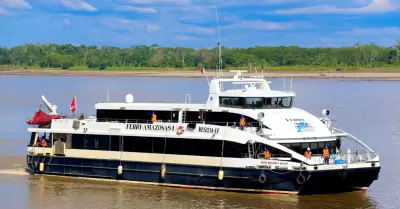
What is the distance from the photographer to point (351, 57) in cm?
13688

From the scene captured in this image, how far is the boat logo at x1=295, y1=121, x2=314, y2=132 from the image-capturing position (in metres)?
23.6

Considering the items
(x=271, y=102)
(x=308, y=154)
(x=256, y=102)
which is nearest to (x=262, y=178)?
(x=308, y=154)

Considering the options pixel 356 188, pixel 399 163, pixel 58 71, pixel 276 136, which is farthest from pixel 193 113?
pixel 58 71

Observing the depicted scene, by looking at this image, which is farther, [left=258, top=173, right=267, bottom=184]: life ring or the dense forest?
the dense forest

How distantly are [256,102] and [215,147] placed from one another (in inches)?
87.5

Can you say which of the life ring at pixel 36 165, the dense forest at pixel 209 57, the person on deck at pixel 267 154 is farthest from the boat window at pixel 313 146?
the dense forest at pixel 209 57

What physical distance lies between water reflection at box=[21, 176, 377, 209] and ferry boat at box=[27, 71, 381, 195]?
269 millimetres

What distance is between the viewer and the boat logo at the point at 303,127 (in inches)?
929

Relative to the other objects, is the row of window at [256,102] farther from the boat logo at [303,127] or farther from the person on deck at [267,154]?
the person on deck at [267,154]

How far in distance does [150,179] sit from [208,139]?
8.94ft

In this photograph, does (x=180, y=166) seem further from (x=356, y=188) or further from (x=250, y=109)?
(x=356, y=188)

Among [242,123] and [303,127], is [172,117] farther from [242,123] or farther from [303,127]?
[303,127]

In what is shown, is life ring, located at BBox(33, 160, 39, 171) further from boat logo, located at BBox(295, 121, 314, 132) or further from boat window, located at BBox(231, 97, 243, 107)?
boat logo, located at BBox(295, 121, 314, 132)

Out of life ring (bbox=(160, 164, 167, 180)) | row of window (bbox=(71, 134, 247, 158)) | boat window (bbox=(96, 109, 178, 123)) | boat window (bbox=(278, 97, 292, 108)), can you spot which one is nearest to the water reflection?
life ring (bbox=(160, 164, 167, 180))
